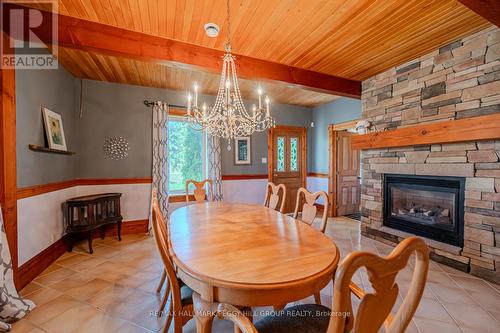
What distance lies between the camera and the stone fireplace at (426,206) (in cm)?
254

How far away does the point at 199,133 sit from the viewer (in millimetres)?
4406

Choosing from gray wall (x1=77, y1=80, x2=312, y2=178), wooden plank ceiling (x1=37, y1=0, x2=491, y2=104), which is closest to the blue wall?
wooden plank ceiling (x1=37, y1=0, x2=491, y2=104)

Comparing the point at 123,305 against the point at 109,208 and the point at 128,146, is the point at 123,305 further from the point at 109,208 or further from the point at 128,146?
the point at 128,146

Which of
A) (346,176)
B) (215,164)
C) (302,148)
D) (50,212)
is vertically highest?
(302,148)

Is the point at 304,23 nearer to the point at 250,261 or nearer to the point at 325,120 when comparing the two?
the point at 250,261

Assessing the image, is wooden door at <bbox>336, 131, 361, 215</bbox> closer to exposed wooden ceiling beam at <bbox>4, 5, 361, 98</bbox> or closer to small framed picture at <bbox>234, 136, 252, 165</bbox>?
small framed picture at <bbox>234, 136, 252, 165</bbox>

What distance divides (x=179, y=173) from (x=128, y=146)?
99 centimetres

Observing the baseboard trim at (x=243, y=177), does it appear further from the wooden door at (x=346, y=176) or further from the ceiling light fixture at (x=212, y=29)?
the ceiling light fixture at (x=212, y=29)

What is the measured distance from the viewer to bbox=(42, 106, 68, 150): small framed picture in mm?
2639

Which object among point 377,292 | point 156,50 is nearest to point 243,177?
point 156,50

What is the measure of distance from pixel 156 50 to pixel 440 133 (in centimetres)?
323

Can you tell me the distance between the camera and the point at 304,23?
2117 mm

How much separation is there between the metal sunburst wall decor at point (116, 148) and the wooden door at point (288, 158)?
2.81m

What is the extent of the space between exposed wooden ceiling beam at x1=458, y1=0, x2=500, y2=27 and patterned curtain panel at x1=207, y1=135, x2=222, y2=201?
353cm
